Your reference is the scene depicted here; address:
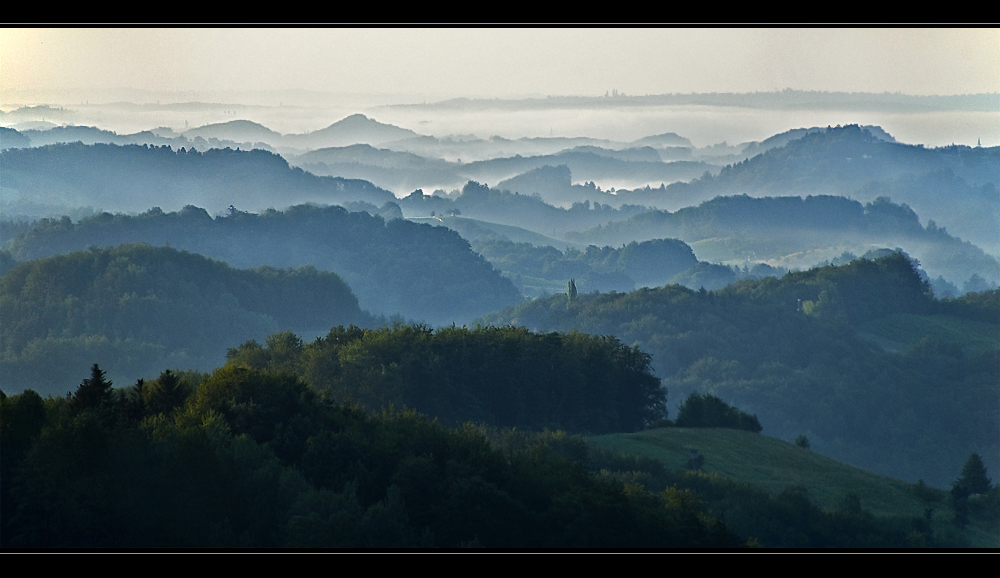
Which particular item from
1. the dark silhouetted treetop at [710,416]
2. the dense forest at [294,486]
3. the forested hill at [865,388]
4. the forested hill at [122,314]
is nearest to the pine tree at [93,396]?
the dense forest at [294,486]

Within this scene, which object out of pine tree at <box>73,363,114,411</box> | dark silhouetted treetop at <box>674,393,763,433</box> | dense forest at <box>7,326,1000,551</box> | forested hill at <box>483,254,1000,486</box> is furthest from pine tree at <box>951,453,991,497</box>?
forested hill at <box>483,254,1000,486</box>

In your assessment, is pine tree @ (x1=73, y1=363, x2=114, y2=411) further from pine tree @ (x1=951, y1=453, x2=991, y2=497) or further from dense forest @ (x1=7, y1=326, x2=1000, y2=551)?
pine tree @ (x1=951, y1=453, x2=991, y2=497)

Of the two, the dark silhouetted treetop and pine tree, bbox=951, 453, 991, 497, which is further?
the dark silhouetted treetop

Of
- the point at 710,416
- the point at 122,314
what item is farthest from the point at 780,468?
the point at 122,314

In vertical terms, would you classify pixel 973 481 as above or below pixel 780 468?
below

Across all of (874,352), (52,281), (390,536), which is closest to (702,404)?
(390,536)

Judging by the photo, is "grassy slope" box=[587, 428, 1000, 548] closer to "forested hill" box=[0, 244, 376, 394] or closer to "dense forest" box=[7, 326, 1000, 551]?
"dense forest" box=[7, 326, 1000, 551]

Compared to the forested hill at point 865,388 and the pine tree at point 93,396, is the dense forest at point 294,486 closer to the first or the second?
the pine tree at point 93,396

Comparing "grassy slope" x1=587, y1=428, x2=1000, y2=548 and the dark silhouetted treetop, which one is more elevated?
the dark silhouetted treetop

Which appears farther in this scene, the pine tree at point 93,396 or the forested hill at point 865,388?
the forested hill at point 865,388

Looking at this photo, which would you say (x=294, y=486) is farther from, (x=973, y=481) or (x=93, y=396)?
(x=973, y=481)

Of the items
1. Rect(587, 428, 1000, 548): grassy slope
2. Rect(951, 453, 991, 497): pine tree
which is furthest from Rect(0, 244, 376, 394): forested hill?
Rect(951, 453, 991, 497): pine tree

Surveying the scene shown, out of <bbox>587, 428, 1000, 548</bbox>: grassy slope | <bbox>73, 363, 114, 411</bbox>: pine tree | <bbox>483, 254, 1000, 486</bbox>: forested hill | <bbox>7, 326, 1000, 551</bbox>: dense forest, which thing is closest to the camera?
<bbox>7, 326, 1000, 551</bbox>: dense forest

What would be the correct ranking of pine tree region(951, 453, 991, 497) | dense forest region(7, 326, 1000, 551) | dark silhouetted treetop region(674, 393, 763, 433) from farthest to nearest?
dark silhouetted treetop region(674, 393, 763, 433), pine tree region(951, 453, 991, 497), dense forest region(7, 326, 1000, 551)
